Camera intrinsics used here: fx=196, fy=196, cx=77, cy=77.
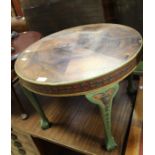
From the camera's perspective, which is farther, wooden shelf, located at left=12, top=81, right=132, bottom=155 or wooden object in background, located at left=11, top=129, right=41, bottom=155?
wooden object in background, located at left=11, top=129, right=41, bottom=155

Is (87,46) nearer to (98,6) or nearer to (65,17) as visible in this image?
(98,6)

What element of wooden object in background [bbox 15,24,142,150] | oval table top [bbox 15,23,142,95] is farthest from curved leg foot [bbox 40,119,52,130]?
oval table top [bbox 15,23,142,95]

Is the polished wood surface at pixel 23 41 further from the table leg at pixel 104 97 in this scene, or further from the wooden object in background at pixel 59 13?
the table leg at pixel 104 97

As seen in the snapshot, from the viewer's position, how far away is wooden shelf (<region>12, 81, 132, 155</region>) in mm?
987

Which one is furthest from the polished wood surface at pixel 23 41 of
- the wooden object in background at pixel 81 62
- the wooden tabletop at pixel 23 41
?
the wooden object in background at pixel 81 62

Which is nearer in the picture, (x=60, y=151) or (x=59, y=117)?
(x=59, y=117)

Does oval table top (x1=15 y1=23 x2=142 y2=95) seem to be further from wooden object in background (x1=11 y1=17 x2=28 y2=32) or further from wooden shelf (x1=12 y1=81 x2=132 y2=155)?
wooden object in background (x1=11 y1=17 x2=28 y2=32)

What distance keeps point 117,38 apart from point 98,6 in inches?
19.1

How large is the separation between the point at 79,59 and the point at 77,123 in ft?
1.36

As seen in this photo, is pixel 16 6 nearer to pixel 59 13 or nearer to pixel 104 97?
pixel 59 13

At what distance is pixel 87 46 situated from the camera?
970mm

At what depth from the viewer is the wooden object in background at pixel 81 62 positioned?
2.49ft
